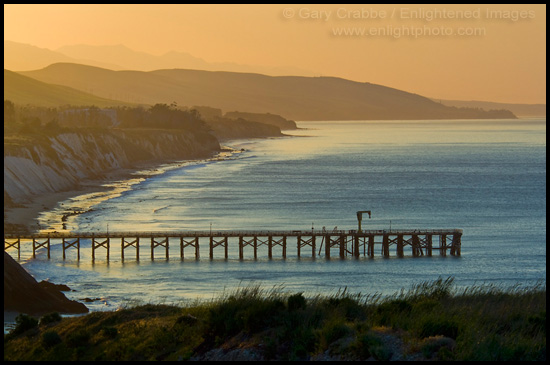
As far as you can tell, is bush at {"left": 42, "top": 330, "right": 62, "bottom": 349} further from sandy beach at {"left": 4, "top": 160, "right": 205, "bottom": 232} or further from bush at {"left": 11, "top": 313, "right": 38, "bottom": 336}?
sandy beach at {"left": 4, "top": 160, "right": 205, "bottom": 232}

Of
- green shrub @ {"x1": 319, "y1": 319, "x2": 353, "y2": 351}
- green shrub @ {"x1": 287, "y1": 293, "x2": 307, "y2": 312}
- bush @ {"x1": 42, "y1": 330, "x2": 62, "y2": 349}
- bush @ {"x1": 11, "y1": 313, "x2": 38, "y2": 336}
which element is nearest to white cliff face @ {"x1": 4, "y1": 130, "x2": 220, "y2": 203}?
bush @ {"x1": 11, "y1": 313, "x2": 38, "y2": 336}

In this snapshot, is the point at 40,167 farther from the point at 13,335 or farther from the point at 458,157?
the point at 458,157

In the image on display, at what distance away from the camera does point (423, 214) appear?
86312 mm

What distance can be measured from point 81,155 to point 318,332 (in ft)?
342

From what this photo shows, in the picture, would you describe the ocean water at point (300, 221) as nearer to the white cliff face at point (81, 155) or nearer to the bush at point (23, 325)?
the white cliff face at point (81, 155)

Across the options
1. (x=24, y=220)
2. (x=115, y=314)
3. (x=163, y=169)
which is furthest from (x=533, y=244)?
(x=163, y=169)

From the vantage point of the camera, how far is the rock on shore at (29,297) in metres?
40.3

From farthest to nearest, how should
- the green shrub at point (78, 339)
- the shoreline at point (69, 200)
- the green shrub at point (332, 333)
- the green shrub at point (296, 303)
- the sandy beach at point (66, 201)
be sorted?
the sandy beach at point (66, 201), the shoreline at point (69, 200), the green shrub at point (78, 339), the green shrub at point (296, 303), the green shrub at point (332, 333)

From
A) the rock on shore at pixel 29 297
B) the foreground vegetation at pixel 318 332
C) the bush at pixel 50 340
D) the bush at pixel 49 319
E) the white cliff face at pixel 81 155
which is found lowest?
the rock on shore at pixel 29 297

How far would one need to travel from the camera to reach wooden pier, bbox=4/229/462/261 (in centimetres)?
6106

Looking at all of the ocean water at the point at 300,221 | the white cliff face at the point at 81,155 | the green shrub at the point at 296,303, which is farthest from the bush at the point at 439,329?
the white cliff face at the point at 81,155

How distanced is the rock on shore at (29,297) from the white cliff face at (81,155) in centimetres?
4163

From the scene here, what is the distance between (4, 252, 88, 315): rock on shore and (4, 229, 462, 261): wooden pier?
1724 centimetres

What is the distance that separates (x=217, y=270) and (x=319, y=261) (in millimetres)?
7941
